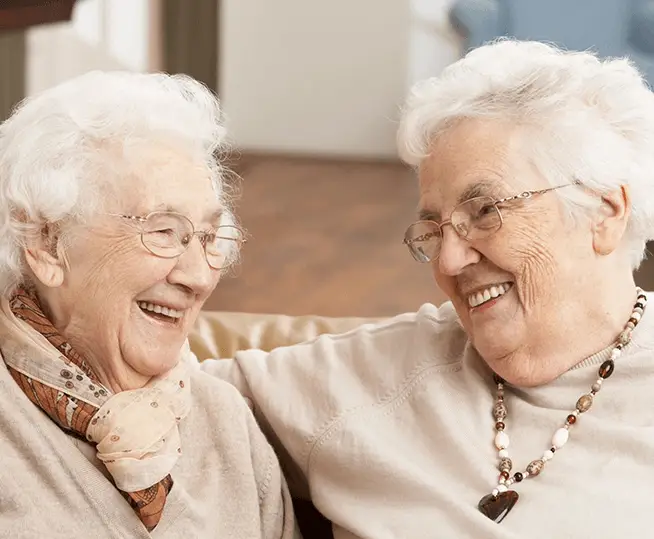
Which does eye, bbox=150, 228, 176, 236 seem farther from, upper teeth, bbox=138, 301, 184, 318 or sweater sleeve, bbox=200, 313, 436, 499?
sweater sleeve, bbox=200, 313, 436, 499

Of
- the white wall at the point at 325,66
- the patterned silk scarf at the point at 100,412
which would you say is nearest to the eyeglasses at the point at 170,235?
the patterned silk scarf at the point at 100,412

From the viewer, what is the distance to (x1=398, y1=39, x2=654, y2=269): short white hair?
6.14 ft

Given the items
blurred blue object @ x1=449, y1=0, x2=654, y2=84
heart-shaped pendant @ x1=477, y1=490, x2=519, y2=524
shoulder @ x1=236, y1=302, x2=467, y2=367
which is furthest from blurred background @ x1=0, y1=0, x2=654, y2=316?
heart-shaped pendant @ x1=477, y1=490, x2=519, y2=524

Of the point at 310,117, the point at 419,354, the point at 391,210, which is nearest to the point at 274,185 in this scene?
the point at 391,210

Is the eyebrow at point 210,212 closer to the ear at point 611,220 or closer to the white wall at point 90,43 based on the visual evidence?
the ear at point 611,220

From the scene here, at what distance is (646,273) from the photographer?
5.67 meters

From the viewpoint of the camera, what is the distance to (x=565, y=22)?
7.58 m

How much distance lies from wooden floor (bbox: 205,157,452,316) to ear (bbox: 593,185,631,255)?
10.1 ft

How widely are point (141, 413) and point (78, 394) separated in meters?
0.11

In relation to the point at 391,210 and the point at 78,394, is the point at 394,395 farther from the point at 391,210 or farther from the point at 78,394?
the point at 391,210

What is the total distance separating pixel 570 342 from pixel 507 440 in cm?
21

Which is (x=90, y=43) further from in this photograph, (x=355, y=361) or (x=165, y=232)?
(x=165, y=232)

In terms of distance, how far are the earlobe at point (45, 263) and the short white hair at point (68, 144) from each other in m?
0.02

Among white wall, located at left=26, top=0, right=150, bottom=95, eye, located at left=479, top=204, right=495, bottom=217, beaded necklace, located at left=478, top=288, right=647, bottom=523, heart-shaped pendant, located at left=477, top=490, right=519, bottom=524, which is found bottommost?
white wall, located at left=26, top=0, right=150, bottom=95
